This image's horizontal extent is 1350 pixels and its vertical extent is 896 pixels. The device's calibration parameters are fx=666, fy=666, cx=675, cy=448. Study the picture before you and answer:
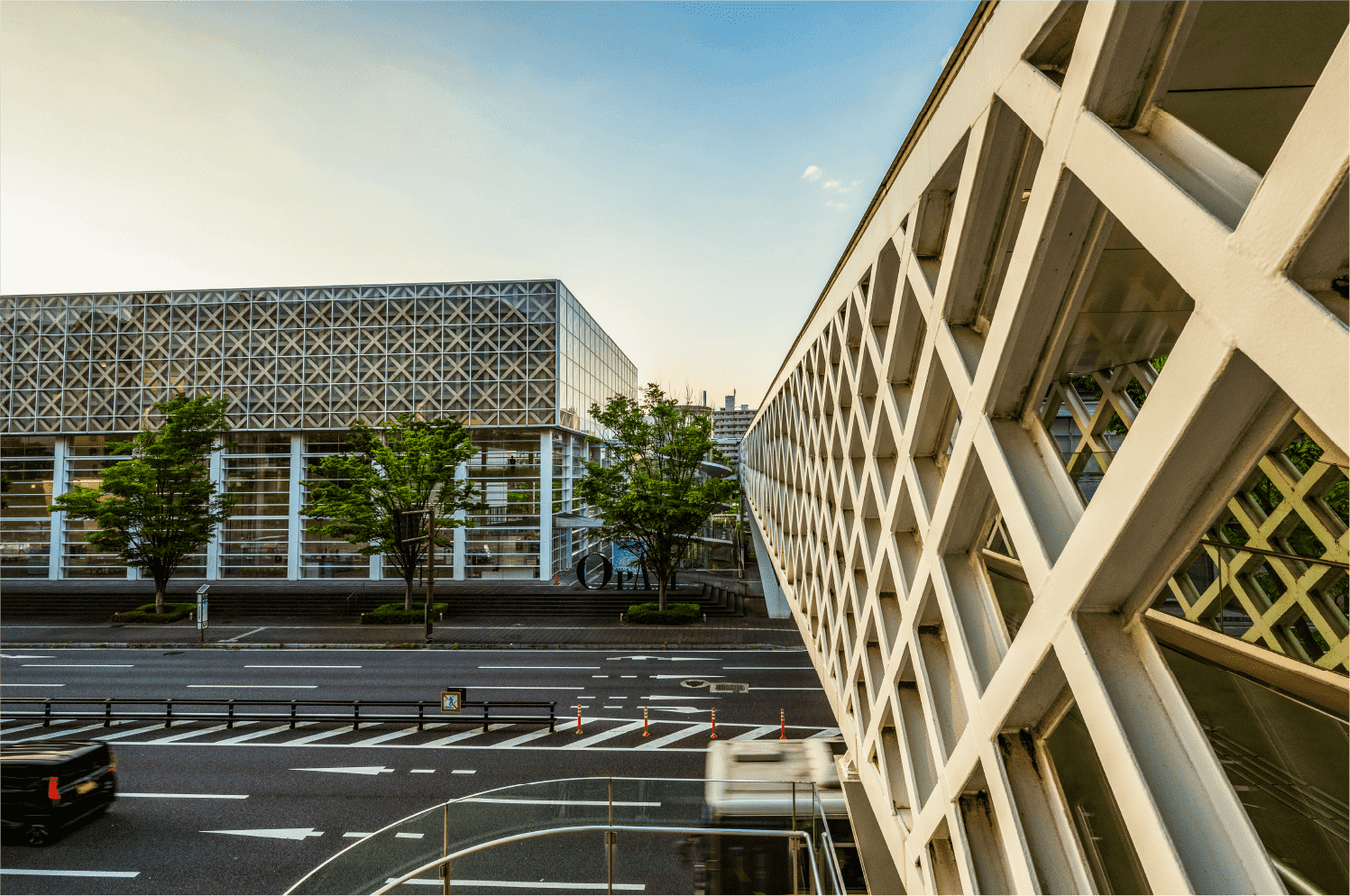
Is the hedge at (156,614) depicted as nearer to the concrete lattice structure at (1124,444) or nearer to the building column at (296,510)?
the building column at (296,510)

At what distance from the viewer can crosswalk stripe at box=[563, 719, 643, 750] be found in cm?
1655

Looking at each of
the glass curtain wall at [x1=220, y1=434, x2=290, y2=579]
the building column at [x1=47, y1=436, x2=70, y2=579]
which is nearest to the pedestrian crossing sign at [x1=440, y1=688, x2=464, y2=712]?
the glass curtain wall at [x1=220, y1=434, x2=290, y2=579]

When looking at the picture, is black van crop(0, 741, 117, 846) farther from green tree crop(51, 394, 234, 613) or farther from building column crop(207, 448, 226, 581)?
building column crop(207, 448, 226, 581)

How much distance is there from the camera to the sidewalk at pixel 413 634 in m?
27.8

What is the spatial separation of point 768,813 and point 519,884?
3.11 metres

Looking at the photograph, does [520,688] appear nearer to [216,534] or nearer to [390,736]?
[390,736]

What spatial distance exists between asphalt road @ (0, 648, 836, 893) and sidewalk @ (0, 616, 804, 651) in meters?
1.23

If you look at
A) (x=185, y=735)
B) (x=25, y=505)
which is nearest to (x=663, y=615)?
(x=185, y=735)

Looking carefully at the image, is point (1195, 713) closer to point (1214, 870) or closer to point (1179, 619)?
point (1214, 870)

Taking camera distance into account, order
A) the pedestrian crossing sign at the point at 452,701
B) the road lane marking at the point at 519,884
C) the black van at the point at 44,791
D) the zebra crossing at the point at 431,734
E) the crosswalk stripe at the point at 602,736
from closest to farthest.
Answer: the road lane marking at the point at 519,884 → the black van at the point at 44,791 → the crosswalk stripe at the point at 602,736 → the zebra crossing at the point at 431,734 → the pedestrian crossing sign at the point at 452,701

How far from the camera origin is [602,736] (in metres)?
17.3

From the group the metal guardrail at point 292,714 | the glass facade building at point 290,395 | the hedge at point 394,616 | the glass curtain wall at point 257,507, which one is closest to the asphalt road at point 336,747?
the metal guardrail at point 292,714

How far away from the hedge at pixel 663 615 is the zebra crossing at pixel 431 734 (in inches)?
483

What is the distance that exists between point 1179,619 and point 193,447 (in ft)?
143
